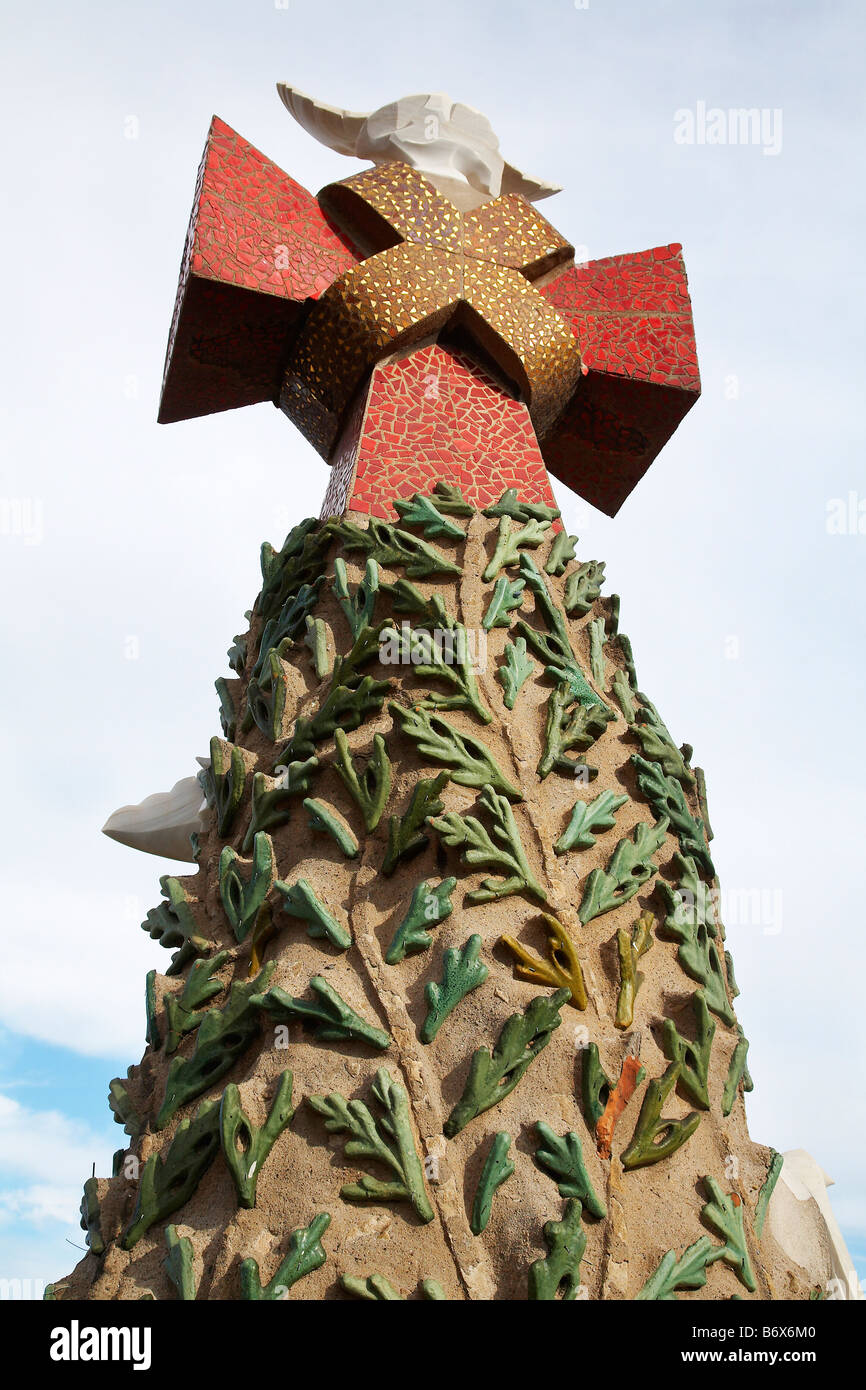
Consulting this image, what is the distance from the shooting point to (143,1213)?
287cm

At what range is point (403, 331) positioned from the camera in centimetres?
447

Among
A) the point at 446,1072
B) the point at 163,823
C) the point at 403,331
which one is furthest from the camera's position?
the point at 403,331

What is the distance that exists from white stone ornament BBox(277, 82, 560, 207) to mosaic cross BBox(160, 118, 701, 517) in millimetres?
180

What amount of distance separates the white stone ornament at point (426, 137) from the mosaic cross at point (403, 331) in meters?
0.18

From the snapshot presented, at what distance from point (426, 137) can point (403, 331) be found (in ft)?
3.62

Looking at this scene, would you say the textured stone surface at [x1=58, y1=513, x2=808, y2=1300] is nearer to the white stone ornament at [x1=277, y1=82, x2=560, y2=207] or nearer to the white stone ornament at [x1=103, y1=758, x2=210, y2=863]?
the white stone ornament at [x1=103, y1=758, x2=210, y2=863]

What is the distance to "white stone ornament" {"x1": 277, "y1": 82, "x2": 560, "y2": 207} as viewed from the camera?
198 inches

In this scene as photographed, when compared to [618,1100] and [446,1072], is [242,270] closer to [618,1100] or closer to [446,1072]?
[446,1072]

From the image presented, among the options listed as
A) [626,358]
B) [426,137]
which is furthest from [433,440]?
[426,137]

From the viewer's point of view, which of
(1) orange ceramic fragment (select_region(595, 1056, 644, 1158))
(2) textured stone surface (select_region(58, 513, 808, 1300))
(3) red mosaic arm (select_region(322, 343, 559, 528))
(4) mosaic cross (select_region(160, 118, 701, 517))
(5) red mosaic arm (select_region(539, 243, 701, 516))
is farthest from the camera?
(5) red mosaic arm (select_region(539, 243, 701, 516))

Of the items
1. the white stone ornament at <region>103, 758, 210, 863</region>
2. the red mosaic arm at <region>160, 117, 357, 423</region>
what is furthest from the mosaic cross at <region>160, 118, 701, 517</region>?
the white stone ornament at <region>103, 758, 210, 863</region>

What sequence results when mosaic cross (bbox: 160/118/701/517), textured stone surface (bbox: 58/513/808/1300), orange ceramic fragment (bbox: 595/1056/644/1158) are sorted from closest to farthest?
textured stone surface (bbox: 58/513/808/1300) < orange ceramic fragment (bbox: 595/1056/644/1158) < mosaic cross (bbox: 160/118/701/517)
